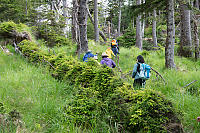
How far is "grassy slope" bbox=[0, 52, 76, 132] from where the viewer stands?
2.92 m

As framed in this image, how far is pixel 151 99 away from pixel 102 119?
1042mm

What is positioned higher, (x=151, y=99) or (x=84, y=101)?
(x=151, y=99)

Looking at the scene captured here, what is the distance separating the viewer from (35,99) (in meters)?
3.69

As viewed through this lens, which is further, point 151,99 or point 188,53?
point 188,53

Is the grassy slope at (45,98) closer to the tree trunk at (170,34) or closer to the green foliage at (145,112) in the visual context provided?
the green foliage at (145,112)

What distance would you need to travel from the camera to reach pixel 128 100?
9.41 ft

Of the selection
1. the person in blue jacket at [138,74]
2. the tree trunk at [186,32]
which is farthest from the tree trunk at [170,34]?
the tree trunk at [186,32]

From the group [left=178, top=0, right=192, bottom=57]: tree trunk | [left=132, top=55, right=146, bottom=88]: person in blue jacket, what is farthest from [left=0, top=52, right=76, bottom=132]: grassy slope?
[left=178, top=0, right=192, bottom=57]: tree trunk

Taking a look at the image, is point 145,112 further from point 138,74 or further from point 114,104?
point 138,74

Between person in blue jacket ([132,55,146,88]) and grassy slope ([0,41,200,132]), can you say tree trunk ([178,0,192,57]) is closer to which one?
grassy slope ([0,41,200,132])

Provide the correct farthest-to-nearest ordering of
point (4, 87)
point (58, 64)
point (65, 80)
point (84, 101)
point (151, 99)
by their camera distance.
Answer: point (58, 64)
point (65, 80)
point (4, 87)
point (84, 101)
point (151, 99)

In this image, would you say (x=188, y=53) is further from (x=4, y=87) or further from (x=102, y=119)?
(x=4, y=87)

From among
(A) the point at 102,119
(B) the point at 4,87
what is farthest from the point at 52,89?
(A) the point at 102,119

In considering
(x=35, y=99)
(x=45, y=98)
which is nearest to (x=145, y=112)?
(x=45, y=98)
